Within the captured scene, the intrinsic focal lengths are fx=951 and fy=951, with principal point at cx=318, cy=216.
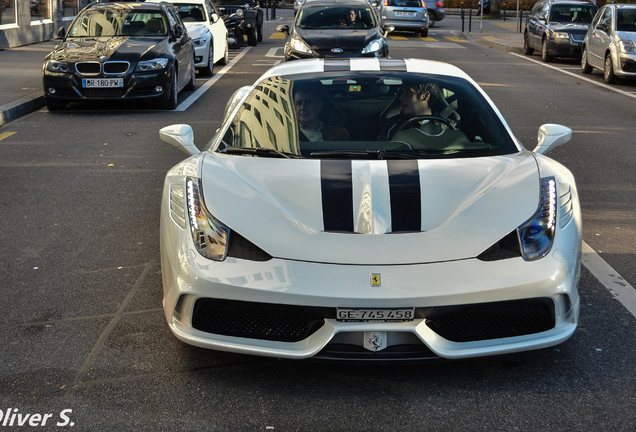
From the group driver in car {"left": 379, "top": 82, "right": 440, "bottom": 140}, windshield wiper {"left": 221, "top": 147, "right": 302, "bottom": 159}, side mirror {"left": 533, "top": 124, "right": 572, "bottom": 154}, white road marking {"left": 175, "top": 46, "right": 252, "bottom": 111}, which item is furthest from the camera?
white road marking {"left": 175, "top": 46, "right": 252, "bottom": 111}

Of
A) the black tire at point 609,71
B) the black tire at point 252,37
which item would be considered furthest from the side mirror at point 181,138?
the black tire at point 252,37

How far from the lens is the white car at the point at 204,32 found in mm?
18297

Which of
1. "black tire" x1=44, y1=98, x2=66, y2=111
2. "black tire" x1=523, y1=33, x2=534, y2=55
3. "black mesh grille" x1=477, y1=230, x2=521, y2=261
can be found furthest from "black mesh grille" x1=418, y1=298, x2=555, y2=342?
"black tire" x1=523, y1=33, x2=534, y2=55

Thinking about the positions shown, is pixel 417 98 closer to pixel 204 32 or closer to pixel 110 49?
pixel 110 49

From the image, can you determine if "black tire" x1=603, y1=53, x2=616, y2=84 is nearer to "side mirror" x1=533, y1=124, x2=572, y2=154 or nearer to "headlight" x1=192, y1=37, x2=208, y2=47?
"headlight" x1=192, y1=37, x2=208, y2=47

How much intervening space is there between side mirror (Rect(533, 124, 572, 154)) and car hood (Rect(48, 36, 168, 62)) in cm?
918

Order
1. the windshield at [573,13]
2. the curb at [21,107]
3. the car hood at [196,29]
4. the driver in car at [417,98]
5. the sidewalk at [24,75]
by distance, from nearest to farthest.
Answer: the driver in car at [417,98] < the curb at [21,107] < the sidewalk at [24,75] < the car hood at [196,29] < the windshield at [573,13]

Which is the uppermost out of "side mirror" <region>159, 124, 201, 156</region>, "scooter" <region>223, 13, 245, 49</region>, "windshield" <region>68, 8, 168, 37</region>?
"side mirror" <region>159, 124, 201, 156</region>

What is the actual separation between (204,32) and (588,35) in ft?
27.7

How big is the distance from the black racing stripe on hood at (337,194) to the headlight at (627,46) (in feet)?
49.2

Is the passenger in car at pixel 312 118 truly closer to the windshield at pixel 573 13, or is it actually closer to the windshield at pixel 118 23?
the windshield at pixel 118 23

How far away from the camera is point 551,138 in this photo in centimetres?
537

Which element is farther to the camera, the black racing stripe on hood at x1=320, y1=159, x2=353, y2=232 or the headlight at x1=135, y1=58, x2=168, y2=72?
the headlight at x1=135, y1=58, x2=168, y2=72

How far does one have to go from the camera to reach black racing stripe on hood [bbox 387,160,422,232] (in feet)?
13.6
